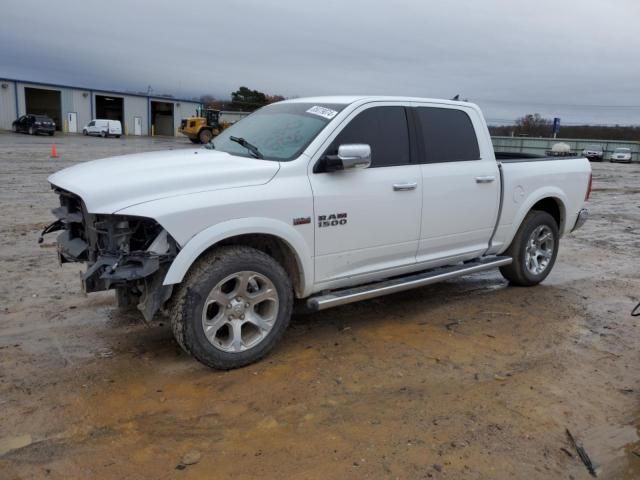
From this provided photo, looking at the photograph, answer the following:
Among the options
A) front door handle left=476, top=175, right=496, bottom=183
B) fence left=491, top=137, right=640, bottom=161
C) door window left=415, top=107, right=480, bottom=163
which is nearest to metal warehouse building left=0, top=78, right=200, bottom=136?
fence left=491, top=137, right=640, bottom=161

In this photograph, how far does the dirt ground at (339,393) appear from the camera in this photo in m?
3.11

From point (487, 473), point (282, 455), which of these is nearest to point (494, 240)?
point (487, 473)

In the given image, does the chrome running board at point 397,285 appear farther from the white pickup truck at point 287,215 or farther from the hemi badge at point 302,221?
the hemi badge at point 302,221

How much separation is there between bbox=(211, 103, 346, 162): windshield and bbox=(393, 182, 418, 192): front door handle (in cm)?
80

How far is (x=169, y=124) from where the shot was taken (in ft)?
219

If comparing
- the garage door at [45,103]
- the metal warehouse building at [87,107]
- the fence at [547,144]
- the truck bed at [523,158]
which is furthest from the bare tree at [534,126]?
the truck bed at [523,158]

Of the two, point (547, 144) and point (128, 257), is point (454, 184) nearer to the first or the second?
point (128, 257)

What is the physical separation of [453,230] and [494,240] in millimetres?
793

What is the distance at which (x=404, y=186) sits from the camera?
191 inches

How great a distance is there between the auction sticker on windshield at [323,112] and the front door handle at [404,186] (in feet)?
2.58

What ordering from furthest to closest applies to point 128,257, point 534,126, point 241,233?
1. point 534,126
2. point 241,233
3. point 128,257

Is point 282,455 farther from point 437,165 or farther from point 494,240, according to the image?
point 494,240

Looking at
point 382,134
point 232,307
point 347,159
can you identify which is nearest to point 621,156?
point 382,134

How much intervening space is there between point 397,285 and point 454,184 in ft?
3.73
